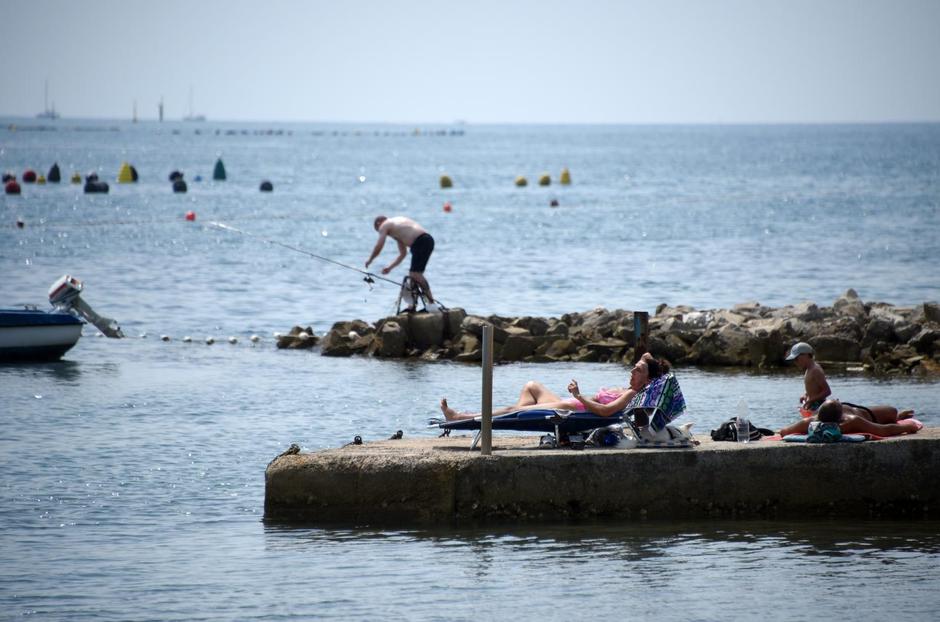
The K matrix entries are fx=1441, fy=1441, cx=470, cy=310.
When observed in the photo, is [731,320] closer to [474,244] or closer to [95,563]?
[95,563]

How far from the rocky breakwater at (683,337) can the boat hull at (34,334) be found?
401 centimetres

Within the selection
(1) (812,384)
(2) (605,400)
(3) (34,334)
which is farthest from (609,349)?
(2) (605,400)

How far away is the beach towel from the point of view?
13078 millimetres

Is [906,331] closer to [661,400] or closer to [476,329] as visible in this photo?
Result: [476,329]

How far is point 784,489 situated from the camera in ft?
44.1

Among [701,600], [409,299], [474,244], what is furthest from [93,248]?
[701,600]

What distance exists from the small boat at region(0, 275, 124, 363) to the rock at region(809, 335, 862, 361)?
1211cm

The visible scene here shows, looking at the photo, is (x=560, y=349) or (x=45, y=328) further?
(x=560, y=349)

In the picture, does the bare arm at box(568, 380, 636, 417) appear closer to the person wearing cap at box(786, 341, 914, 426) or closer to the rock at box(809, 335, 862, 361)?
the person wearing cap at box(786, 341, 914, 426)

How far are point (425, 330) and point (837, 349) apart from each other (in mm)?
6816

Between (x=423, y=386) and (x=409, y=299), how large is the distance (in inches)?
139

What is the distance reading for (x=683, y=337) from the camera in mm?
24266

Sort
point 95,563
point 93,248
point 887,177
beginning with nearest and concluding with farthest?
point 95,563, point 93,248, point 887,177

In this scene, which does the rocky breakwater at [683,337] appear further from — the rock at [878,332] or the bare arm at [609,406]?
the bare arm at [609,406]
